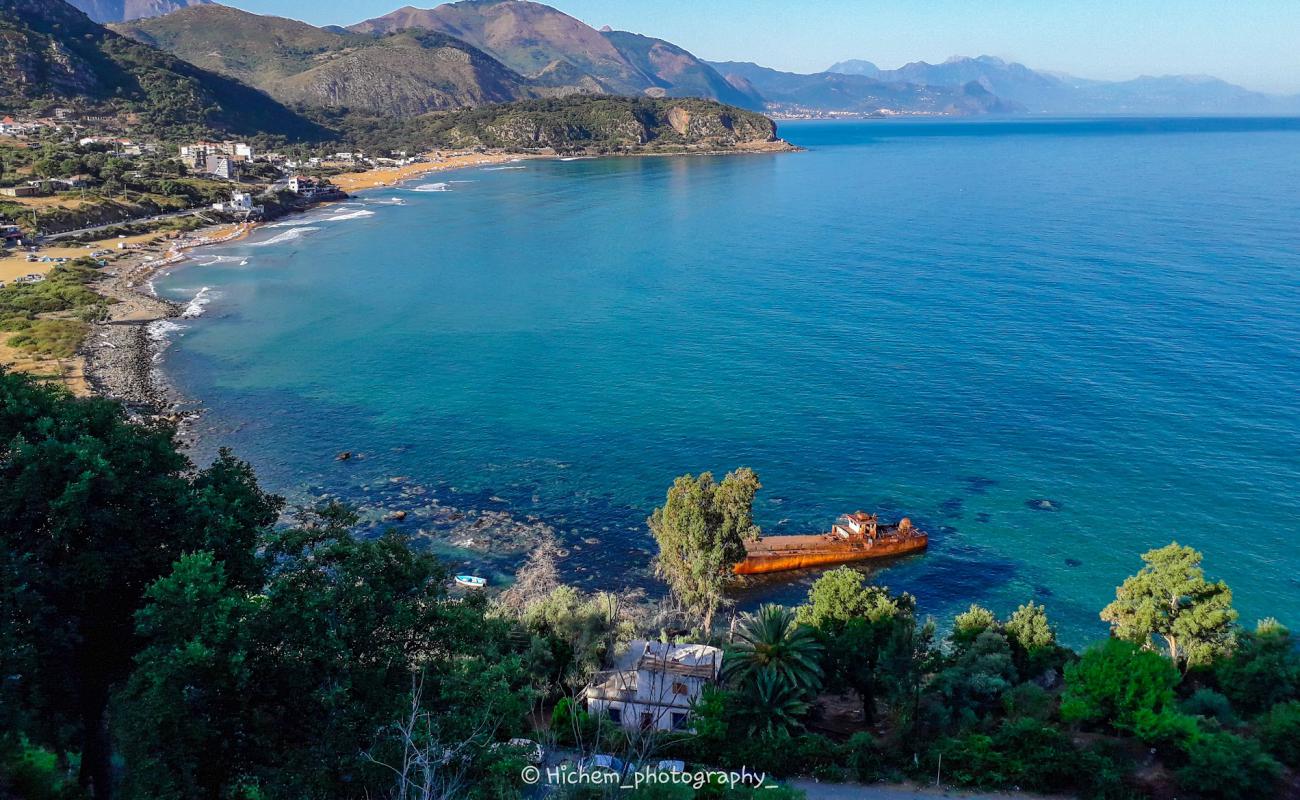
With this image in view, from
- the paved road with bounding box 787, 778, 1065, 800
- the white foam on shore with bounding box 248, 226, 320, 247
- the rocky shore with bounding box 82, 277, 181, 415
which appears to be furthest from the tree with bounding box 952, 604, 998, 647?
the white foam on shore with bounding box 248, 226, 320, 247

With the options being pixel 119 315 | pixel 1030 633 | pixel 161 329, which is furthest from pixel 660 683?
pixel 119 315

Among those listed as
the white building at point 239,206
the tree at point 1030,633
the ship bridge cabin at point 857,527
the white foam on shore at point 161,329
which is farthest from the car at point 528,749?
the white building at point 239,206

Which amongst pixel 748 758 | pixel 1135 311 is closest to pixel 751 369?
pixel 1135 311

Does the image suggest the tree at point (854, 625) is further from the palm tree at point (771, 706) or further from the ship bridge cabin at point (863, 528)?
the ship bridge cabin at point (863, 528)

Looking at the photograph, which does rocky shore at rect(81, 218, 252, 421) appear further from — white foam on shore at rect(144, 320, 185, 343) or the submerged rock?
the submerged rock

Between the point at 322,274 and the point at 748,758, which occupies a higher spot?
the point at 322,274

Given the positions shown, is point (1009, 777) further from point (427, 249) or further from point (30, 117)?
point (30, 117)
